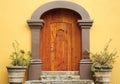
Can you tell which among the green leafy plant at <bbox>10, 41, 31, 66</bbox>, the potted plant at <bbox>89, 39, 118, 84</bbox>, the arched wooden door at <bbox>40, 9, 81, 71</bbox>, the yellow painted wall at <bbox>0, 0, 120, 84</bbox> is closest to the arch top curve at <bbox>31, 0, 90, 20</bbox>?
the yellow painted wall at <bbox>0, 0, 120, 84</bbox>

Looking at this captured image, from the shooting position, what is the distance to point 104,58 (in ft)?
34.7

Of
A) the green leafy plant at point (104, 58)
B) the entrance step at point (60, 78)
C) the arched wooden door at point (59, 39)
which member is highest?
the arched wooden door at point (59, 39)

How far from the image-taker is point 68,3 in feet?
36.6

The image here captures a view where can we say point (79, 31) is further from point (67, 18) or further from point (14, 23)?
point (14, 23)

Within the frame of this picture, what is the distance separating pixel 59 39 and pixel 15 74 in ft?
6.36

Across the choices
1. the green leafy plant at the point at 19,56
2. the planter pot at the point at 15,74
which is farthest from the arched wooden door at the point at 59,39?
the planter pot at the point at 15,74

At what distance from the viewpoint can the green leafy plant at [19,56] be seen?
10563mm

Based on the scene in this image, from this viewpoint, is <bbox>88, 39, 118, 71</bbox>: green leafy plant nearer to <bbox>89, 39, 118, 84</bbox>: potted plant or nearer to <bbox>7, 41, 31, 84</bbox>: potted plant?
<bbox>89, 39, 118, 84</bbox>: potted plant

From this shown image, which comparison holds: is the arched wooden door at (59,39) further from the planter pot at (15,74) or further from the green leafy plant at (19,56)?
the planter pot at (15,74)

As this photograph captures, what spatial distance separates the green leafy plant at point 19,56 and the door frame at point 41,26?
21cm

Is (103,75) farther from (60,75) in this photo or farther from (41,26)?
(41,26)

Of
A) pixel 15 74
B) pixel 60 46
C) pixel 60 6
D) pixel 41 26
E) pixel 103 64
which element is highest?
pixel 60 6

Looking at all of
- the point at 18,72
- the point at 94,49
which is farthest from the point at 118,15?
the point at 18,72

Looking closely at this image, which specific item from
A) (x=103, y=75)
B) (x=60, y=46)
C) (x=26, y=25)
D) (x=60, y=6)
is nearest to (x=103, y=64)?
(x=103, y=75)
